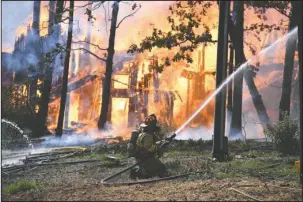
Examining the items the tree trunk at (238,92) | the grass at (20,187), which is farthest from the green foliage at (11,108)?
the grass at (20,187)

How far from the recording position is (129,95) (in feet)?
90.3

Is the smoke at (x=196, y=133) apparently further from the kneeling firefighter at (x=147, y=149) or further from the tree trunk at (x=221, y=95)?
the kneeling firefighter at (x=147, y=149)

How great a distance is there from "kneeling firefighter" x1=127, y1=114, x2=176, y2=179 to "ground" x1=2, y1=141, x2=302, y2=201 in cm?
33

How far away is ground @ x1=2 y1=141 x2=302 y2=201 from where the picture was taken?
6.03m

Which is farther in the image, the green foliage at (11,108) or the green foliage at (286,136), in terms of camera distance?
the green foliage at (11,108)

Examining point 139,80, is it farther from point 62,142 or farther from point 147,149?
point 147,149

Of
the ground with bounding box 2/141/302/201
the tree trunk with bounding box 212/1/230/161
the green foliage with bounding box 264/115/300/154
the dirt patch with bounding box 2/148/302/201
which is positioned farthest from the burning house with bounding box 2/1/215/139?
the dirt patch with bounding box 2/148/302/201

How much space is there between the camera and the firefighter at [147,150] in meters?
7.63

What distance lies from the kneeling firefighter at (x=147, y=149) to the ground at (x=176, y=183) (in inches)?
13.1

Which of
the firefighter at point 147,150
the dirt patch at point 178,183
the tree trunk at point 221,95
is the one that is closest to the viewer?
the dirt patch at point 178,183

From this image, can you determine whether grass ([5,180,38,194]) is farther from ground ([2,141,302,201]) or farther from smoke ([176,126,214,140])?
smoke ([176,126,214,140])

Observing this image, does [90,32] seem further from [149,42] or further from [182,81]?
[149,42]

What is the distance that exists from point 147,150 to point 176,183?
40.2 inches

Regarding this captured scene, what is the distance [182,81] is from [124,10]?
7652 mm
